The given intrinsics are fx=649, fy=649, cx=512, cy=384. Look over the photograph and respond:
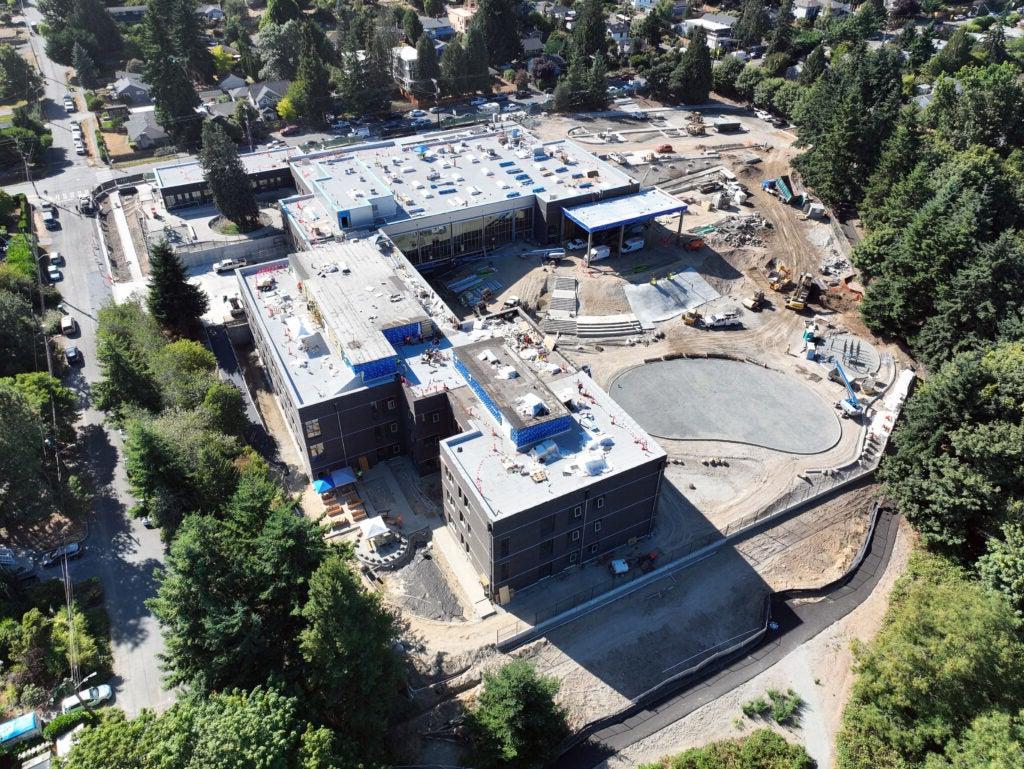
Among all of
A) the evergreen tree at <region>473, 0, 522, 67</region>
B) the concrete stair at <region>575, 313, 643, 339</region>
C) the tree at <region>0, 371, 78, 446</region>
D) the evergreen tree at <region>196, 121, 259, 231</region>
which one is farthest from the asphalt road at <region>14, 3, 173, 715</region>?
the evergreen tree at <region>473, 0, 522, 67</region>

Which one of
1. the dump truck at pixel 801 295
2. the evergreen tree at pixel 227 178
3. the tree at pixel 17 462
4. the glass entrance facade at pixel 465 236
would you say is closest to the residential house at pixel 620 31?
the glass entrance facade at pixel 465 236

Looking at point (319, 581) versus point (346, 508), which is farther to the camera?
point (346, 508)

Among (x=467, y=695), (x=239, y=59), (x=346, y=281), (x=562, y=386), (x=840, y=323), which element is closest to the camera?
(x=467, y=695)

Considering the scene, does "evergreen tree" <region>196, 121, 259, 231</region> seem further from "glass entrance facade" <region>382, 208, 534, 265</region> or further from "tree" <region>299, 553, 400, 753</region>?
"tree" <region>299, 553, 400, 753</region>

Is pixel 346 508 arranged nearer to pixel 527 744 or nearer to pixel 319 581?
pixel 319 581

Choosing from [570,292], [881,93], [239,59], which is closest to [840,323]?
[570,292]

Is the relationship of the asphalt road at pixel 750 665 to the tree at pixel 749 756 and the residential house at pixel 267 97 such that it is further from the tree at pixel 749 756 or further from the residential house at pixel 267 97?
the residential house at pixel 267 97
